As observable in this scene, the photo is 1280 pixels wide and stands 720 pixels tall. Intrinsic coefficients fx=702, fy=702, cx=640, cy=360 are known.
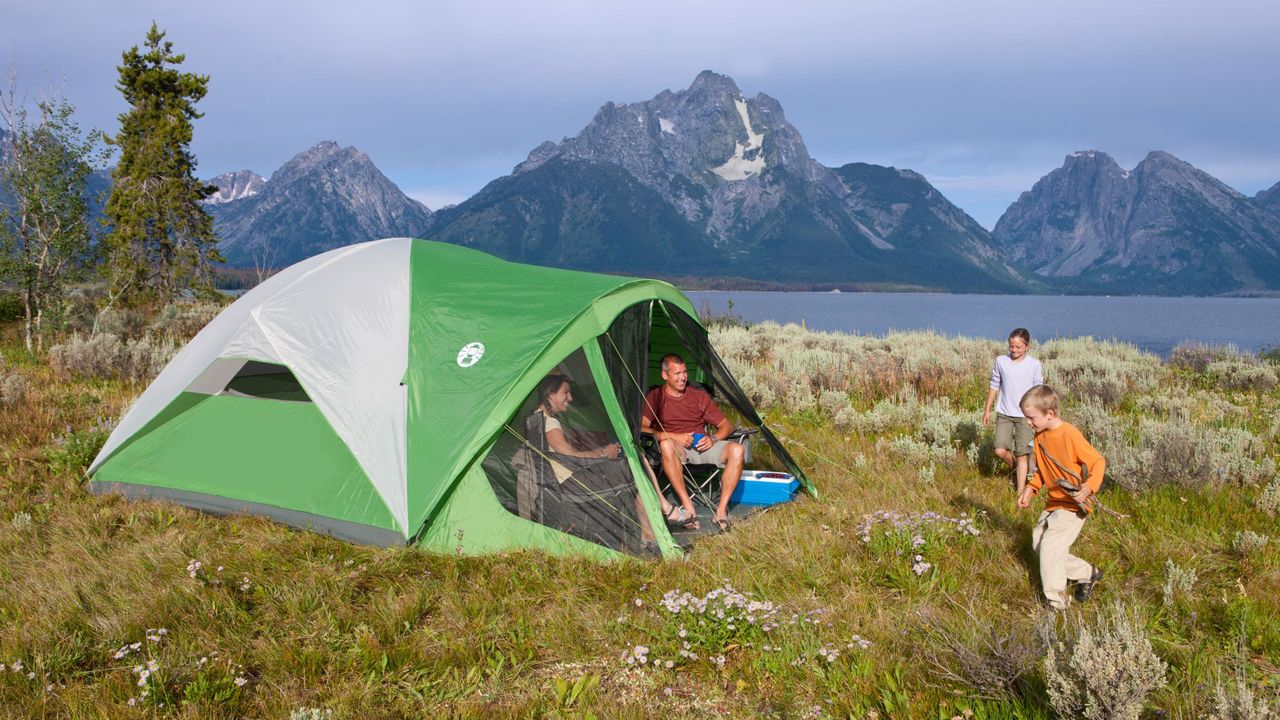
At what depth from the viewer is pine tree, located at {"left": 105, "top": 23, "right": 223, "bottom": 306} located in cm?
2103

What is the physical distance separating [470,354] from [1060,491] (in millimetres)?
4228

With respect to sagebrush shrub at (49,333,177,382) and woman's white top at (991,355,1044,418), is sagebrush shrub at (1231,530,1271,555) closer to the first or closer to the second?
woman's white top at (991,355,1044,418)

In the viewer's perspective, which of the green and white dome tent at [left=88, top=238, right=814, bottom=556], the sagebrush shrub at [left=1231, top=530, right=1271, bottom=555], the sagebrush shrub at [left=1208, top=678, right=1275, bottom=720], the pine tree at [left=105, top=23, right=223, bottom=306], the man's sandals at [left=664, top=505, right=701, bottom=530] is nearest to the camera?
the sagebrush shrub at [left=1208, top=678, right=1275, bottom=720]

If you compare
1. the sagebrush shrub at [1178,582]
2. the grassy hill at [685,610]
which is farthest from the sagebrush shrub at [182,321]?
the sagebrush shrub at [1178,582]

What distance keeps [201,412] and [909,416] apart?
26.6 feet

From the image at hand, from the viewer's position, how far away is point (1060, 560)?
4188 millimetres

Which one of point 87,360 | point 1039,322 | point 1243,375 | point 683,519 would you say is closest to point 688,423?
point 683,519

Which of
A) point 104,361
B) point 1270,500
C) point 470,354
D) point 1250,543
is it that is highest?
point 470,354

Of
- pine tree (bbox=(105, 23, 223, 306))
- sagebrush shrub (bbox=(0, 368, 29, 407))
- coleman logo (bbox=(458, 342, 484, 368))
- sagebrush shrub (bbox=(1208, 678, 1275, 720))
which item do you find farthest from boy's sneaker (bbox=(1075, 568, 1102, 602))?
pine tree (bbox=(105, 23, 223, 306))

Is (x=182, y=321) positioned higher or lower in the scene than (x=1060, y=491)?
lower

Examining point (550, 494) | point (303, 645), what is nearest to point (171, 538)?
point (303, 645)

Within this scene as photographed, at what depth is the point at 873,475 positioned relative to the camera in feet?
22.6

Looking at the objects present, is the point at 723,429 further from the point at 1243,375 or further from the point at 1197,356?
the point at 1197,356

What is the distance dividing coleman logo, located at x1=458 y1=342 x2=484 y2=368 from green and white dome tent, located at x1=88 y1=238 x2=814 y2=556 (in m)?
0.01
